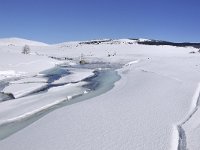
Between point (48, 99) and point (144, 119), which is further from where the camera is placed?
point (48, 99)

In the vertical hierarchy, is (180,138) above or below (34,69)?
above

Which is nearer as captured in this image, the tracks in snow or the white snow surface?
the tracks in snow

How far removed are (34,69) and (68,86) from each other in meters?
9.30

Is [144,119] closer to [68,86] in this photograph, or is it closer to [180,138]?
[180,138]

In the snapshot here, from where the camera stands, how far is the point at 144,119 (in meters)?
8.39

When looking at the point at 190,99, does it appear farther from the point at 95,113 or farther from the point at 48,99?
the point at 48,99

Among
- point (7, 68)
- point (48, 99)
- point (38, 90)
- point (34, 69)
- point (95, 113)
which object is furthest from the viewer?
point (34, 69)

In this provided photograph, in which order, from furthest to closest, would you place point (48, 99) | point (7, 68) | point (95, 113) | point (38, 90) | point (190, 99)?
point (7, 68), point (38, 90), point (48, 99), point (190, 99), point (95, 113)

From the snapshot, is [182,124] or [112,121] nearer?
[182,124]

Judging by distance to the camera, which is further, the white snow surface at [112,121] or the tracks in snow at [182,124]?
the white snow surface at [112,121]

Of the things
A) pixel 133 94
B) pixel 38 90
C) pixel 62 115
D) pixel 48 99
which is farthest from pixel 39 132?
pixel 38 90

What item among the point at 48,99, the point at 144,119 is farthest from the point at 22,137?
the point at 48,99

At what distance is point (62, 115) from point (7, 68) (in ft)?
43.3

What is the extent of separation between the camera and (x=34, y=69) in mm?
24328
